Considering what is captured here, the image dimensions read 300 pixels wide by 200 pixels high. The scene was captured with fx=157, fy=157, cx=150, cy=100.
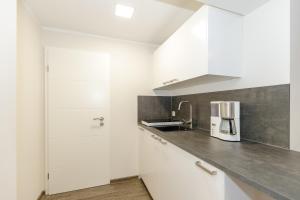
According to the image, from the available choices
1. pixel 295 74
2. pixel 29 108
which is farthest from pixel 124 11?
pixel 295 74

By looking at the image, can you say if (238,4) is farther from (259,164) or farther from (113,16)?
(113,16)

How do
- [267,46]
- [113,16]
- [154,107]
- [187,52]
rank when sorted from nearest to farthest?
1. [267,46]
2. [187,52]
3. [113,16]
4. [154,107]

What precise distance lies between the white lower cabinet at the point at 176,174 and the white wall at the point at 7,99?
3.83ft

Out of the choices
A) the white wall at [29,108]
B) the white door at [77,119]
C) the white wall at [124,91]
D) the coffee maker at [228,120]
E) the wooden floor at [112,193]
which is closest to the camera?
the coffee maker at [228,120]

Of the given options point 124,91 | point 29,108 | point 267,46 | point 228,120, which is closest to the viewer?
Answer: point 267,46

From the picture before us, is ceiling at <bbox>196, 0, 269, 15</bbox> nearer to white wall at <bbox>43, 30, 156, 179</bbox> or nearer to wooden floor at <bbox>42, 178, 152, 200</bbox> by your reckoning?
white wall at <bbox>43, 30, 156, 179</bbox>

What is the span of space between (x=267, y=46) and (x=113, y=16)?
5.21 ft

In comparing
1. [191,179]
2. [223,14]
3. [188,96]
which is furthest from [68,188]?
[223,14]

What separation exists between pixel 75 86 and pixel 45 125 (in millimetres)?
638

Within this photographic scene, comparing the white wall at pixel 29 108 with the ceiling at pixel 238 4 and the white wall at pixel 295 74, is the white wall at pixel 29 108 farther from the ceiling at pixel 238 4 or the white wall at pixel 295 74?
the white wall at pixel 295 74

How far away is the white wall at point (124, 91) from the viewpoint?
2414 mm

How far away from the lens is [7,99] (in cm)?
105

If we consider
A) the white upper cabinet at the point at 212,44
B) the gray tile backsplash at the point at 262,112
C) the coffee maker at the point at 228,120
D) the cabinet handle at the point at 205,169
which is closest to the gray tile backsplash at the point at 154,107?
the gray tile backsplash at the point at 262,112

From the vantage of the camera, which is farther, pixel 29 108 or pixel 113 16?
pixel 113 16
